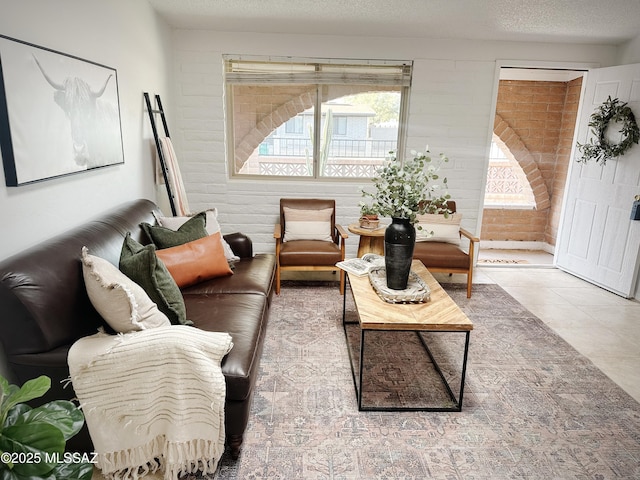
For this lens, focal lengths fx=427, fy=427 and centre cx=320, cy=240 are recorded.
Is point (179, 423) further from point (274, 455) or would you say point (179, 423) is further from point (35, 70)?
point (35, 70)

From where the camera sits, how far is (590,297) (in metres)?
3.86

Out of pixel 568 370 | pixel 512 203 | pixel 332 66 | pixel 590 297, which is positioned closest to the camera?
pixel 568 370

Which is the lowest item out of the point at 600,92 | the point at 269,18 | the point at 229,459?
the point at 229,459

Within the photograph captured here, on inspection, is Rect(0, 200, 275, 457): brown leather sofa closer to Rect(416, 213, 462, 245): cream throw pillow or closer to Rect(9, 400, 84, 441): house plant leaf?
Rect(9, 400, 84, 441): house plant leaf

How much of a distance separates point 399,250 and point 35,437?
1.86 m

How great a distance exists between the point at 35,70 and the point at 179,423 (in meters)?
Result: 1.61

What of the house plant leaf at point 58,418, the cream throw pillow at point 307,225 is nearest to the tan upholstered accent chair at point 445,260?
the cream throw pillow at point 307,225

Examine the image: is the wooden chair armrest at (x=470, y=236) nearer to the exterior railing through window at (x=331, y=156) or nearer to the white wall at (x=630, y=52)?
the exterior railing through window at (x=331, y=156)

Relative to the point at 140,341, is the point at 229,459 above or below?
below

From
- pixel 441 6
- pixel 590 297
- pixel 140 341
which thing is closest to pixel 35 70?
pixel 140 341

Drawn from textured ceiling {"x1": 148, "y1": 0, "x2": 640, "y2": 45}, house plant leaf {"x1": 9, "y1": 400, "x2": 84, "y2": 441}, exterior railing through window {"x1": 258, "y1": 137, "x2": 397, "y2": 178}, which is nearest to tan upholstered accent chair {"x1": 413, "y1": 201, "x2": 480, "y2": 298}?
exterior railing through window {"x1": 258, "y1": 137, "x2": 397, "y2": 178}

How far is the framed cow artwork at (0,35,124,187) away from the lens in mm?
1699

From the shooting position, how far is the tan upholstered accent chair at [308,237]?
11.8ft

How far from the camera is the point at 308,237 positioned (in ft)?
13.1
